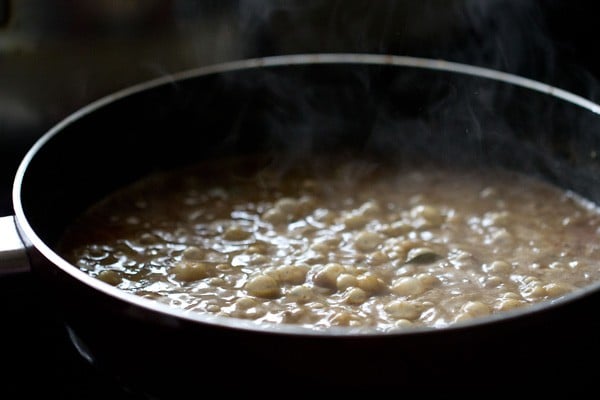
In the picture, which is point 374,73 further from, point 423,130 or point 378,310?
point 378,310

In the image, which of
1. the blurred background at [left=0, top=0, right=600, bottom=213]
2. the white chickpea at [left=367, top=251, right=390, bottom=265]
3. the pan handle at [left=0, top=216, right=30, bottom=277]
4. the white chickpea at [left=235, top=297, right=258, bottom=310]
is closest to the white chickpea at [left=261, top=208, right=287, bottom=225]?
the white chickpea at [left=367, top=251, right=390, bottom=265]

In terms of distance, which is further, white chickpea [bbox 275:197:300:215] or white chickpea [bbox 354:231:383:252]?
white chickpea [bbox 275:197:300:215]

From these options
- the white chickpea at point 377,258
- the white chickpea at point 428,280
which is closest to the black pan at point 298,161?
the white chickpea at point 428,280

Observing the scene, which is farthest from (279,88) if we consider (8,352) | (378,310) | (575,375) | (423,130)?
(575,375)

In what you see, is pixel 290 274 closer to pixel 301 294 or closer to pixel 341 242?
pixel 301 294

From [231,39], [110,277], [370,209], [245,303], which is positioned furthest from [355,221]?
[231,39]

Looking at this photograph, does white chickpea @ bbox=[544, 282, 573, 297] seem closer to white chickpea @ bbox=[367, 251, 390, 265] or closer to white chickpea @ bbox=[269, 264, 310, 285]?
white chickpea @ bbox=[367, 251, 390, 265]
